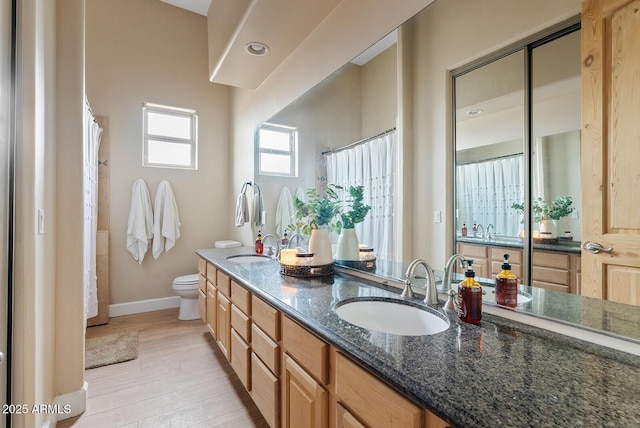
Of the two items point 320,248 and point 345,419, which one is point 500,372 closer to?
point 345,419

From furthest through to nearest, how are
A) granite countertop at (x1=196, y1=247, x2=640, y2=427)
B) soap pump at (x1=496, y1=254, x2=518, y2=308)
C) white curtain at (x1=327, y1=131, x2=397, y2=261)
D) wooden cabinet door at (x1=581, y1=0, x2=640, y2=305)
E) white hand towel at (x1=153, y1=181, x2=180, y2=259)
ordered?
white hand towel at (x1=153, y1=181, x2=180, y2=259) → white curtain at (x1=327, y1=131, x2=397, y2=261) → soap pump at (x1=496, y1=254, x2=518, y2=308) → wooden cabinet door at (x1=581, y1=0, x2=640, y2=305) → granite countertop at (x1=196, y1=247, x2=640, y2=427)

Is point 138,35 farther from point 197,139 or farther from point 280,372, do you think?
point 280,372

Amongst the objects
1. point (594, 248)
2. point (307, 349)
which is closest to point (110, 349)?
point (307, 349)

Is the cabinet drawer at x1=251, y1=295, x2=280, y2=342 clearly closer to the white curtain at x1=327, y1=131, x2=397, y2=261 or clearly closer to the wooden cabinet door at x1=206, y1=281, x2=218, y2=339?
the white curtain at x1=327, y1=131, x2=397, y2=261

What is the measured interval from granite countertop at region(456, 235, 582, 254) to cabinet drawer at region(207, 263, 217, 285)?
6.24 ft

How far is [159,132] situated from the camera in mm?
3766

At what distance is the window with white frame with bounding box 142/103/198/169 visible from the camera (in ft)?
12.1

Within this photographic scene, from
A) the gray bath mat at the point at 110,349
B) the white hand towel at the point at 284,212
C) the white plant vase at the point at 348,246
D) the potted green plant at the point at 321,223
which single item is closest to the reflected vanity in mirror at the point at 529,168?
the white plant vase at the point at 348,246

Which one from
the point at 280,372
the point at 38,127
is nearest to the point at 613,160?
the point at 280,372

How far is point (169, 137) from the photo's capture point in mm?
3826

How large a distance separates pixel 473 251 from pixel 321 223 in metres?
0.98

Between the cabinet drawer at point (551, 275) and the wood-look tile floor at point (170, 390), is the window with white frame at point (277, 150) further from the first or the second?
the cabinet drawer at point (551, 275)

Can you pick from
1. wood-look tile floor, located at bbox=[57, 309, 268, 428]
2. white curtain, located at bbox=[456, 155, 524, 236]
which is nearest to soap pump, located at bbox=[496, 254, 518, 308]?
white curtain, located at bbox=[456, 155, 524, 236]

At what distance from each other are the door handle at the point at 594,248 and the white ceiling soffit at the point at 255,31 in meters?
1.94
